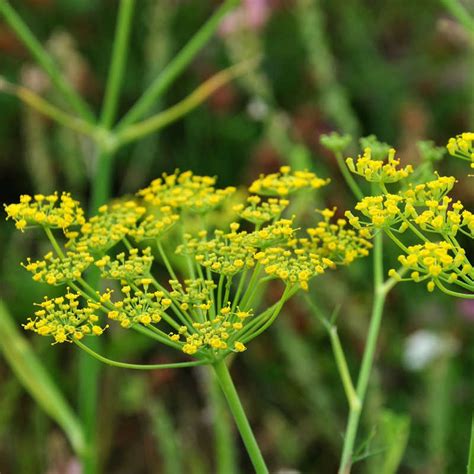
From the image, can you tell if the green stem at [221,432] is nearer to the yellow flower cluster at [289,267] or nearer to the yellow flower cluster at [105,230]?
the yellow flower cluster at [105,230]

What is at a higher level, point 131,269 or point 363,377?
point 131,269

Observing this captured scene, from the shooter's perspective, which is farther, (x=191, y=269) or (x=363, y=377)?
(x=363, y=377)

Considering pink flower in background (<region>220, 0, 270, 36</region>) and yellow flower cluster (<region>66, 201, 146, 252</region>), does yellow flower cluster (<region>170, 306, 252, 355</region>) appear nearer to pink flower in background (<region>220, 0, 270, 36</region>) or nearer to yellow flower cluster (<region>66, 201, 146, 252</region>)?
yellow flower cluster (<region>66, 201, 146, 252</region>)

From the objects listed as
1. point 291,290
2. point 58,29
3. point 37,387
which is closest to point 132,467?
point 37,387

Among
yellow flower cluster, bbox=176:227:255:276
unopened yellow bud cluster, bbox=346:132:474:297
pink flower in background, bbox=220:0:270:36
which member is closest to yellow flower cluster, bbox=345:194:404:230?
unopened yellow bud cluster, bbox=346:132:474:297

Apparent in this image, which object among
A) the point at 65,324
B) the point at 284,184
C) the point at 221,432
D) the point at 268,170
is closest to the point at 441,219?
the point at 284,184

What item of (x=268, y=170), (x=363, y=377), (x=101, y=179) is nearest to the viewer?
(x=363, y=377)

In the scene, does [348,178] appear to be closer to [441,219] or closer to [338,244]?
A: [338,244]

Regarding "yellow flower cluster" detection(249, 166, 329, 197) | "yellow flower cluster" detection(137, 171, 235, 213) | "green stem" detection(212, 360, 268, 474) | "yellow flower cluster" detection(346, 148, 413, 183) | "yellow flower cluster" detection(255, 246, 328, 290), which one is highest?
"yellow flower cluster" detection(137, 171, 235, 213)
